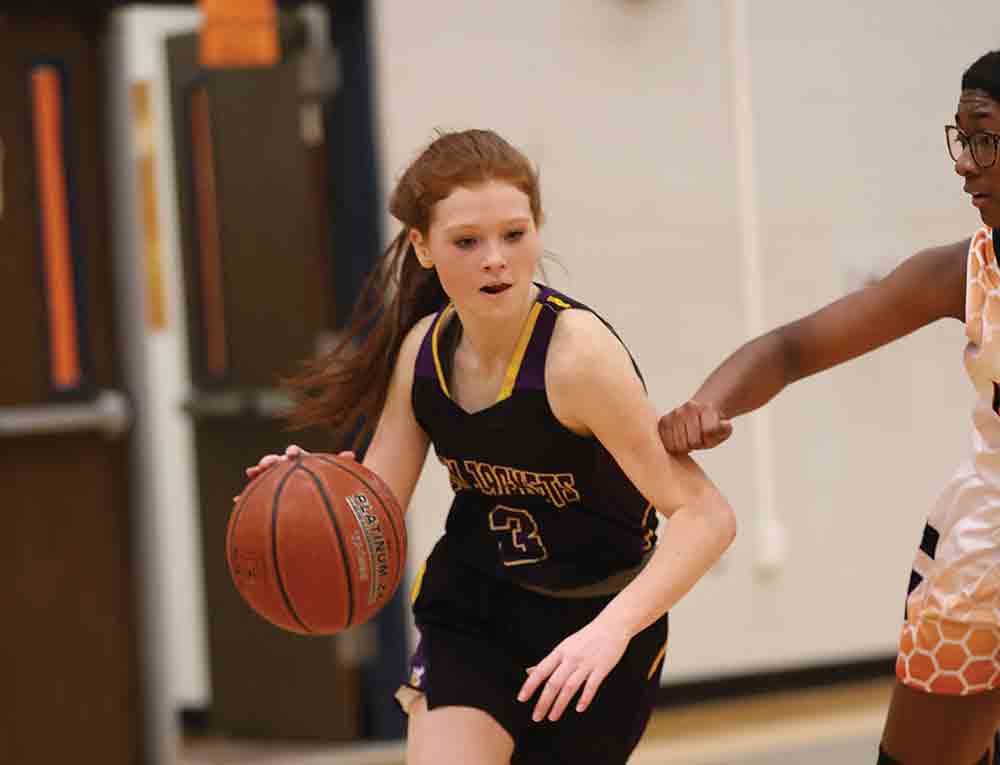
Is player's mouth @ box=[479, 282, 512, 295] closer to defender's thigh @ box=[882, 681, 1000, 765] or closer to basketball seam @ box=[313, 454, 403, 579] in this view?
basketball seam @ box=[313, 454, 403, 579]

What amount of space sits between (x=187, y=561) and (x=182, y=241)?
A: 4.91ft

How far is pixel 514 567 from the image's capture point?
107 inches

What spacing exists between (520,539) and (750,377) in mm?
484

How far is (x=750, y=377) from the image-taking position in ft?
8.70

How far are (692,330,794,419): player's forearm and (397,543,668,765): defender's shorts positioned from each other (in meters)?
0.42

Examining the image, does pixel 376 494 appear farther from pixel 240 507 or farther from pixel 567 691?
pixel 567 691

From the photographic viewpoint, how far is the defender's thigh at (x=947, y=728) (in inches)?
102

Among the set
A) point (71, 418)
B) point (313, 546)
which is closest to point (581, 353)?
point (313, 546)

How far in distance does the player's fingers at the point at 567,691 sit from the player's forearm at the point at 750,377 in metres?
0.50

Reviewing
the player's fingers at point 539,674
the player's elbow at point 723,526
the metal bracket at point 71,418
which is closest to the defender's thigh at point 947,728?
the player's elbow at point 723,526

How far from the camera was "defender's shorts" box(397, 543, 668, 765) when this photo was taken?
269cm

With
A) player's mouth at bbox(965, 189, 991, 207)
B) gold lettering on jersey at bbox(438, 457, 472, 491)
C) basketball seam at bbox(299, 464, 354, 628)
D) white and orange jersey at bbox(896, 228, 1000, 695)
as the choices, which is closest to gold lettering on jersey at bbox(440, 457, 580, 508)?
gold lettering on jersey at bbox(438, 457, 472, 491)

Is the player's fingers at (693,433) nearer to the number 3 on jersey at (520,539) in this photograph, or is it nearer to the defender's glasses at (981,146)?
the number 3 on jersey at (520,539)

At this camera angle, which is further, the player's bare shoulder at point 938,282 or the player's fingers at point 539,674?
the player's bare shoulder at point 938,282
